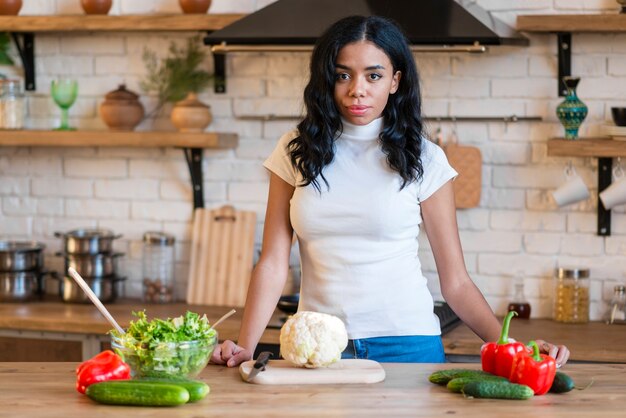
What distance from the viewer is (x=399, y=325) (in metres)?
2.70

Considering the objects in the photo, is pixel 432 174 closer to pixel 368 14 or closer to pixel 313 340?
pixel 313 340

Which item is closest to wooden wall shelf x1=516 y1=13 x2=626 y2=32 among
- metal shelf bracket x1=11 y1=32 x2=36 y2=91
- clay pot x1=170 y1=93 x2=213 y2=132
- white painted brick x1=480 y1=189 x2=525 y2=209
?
white painted brick x1=480 y1=189 x2=525 y2=209

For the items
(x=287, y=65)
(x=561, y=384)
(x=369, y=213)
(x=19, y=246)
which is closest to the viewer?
(x=561, y=384)

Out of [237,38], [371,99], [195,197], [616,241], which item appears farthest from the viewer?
[195,197]

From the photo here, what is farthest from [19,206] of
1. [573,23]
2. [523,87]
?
[573,23]

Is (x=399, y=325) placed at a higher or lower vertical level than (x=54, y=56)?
lower

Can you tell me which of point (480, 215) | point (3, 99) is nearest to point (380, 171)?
point (480, 215)

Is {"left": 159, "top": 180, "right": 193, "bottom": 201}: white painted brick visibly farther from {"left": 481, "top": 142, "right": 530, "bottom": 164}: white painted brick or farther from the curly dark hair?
the curly dark hair

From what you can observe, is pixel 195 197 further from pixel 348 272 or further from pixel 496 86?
pixel 348 272

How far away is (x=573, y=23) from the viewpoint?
3.67 metres

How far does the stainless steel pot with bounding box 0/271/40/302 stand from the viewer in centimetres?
429

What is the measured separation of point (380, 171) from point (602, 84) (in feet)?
5.10

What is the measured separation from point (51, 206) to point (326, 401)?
2.75 m

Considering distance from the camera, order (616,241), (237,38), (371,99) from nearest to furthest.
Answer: (371,99) → (237,38) → (616,241)
